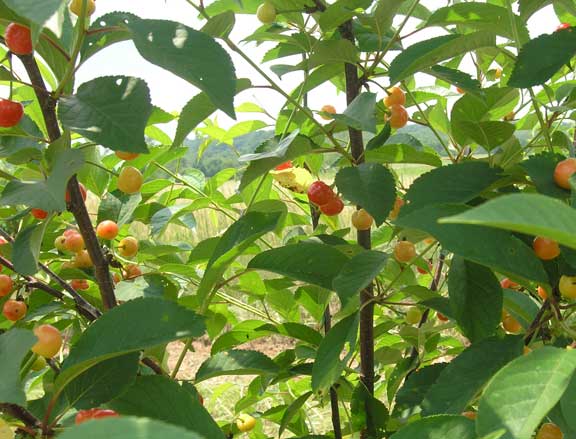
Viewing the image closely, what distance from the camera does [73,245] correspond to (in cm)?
113

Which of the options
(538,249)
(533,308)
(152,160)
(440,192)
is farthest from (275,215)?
(152,160)

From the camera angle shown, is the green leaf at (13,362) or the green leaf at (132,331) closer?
the green leaf at (13,362)

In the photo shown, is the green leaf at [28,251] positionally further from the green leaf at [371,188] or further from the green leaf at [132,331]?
the green leaf at [371,188]

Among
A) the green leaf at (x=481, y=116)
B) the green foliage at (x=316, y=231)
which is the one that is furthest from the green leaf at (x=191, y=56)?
the green leaf at (x=481, y=116)

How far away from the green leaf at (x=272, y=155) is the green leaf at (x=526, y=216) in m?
0.49

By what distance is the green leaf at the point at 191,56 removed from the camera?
67 centimetres

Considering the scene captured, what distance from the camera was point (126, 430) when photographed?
26 cm

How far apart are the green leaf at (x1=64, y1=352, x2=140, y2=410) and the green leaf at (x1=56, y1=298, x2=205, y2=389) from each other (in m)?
0.06

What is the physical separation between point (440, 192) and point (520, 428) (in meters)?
0.38

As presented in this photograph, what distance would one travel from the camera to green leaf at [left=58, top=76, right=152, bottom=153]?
738 mm

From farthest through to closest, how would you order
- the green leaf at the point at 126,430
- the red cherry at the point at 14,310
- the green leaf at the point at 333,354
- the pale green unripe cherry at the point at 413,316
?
the pale green unripe cherry at the point at 413,316, the red cherry at the point at 14,310, the green leaf at the point at 333,354, the green leaf at the point at 126,430

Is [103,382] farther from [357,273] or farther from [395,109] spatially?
[395,109]

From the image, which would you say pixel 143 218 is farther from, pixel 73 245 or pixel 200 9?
pixel 200 9

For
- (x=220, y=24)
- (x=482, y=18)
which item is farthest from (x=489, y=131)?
(x=220, y=24)
